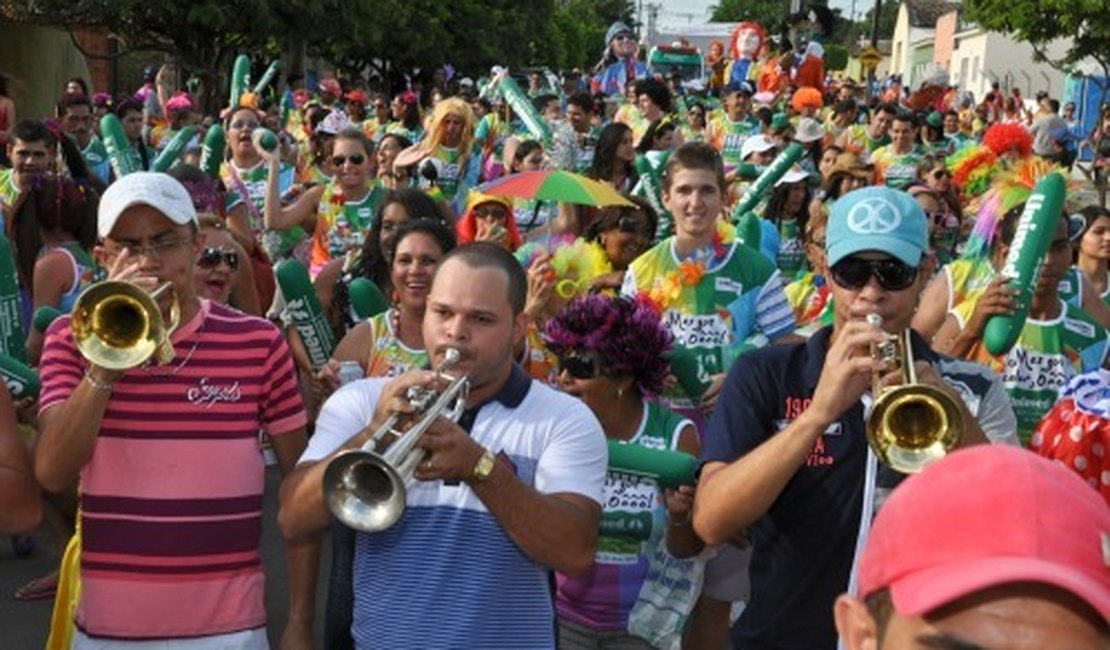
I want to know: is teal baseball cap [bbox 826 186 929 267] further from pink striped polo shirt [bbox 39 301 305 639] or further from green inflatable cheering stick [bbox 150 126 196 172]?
green inflatable cheering stick [bbox 150 126 196 172]

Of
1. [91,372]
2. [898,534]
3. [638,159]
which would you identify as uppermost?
[898,534]

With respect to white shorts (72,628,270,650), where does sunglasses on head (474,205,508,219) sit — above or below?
below

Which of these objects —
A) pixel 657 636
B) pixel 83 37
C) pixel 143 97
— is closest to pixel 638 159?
pixel 657 636

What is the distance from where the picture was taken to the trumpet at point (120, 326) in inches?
136

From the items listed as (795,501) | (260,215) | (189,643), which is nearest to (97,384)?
(189,643)

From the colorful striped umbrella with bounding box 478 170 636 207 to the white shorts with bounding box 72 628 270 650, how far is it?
2763 millimetres

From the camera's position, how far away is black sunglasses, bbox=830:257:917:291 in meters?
3.35

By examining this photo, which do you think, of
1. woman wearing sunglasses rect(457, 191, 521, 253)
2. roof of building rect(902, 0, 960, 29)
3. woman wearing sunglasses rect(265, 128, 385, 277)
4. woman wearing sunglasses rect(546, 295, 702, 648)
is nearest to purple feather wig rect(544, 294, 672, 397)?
woman wearing sunglasses rect(546, 295, 702, 648)

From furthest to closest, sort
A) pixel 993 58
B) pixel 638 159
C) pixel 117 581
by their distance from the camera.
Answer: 1. pixel 993 58
2. pixel 638 159
3. pixel 117 581

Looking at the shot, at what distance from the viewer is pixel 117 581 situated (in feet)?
11.9

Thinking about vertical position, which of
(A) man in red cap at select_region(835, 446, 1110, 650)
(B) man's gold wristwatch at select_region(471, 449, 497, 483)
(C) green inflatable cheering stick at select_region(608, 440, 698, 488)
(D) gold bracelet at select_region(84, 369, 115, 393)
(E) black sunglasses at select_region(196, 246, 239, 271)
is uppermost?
(A) man in red cap at select_region(835, 446, 1110, 650)

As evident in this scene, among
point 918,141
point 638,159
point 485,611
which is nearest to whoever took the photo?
point 485,611

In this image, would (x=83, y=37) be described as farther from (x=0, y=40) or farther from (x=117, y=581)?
(x=117, y=581)

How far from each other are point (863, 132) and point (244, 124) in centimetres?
881
